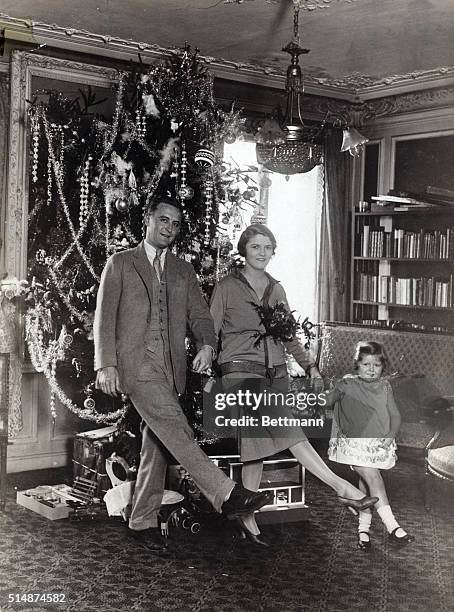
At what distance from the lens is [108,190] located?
4.35 m

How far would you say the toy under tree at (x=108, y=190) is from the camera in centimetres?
411

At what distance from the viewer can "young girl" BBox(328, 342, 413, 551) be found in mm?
3832

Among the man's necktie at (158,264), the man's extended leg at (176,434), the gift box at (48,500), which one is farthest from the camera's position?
the gift box at (48,500)

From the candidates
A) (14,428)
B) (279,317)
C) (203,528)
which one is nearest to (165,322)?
(279,317)

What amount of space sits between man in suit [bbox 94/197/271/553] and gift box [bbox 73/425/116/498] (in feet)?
1.75

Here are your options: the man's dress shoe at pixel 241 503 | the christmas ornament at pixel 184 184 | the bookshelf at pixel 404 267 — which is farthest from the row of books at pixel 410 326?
the christmas ornament at pixel 184 184

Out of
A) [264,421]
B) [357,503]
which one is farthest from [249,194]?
[357,503]

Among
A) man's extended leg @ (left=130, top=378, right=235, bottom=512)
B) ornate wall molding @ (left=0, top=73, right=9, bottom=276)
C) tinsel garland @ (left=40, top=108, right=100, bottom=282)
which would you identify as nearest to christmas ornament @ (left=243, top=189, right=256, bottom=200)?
tinsel garland @ (left=40, top=108, right=100, bottom=282)

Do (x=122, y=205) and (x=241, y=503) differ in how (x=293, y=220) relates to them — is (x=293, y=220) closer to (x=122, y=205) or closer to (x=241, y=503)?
(x=122, y=205)

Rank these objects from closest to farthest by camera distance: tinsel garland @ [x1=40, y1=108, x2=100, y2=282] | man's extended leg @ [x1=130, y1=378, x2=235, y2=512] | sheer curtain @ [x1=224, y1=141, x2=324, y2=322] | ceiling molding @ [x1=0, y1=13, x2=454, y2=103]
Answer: man's extended leg @ [x1=130, y1=378, x2=235, y2=512]
sheer curtain @ [x1=224, y1=141, x2=324, y2=322]
ceiling molding @ [x1=0, y1=13, x2=454, y2=103]
tinsel garland @ [x1=40, y1=108, x2=100, y2=282]

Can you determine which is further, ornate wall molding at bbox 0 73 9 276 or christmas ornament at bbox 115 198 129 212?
ornate wall molding at bbox 0 73 9 276

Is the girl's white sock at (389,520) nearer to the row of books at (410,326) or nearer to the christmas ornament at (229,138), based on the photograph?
the row of books at (410,326)

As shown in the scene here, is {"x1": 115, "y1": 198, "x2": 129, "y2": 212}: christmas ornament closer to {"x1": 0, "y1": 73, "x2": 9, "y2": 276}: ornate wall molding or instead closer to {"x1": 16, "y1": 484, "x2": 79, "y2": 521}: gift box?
{"x1": 0, "y1": 73, "x2": 9, "y2": 276}: ornate wall molding

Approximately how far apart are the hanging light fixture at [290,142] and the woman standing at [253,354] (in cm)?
66
